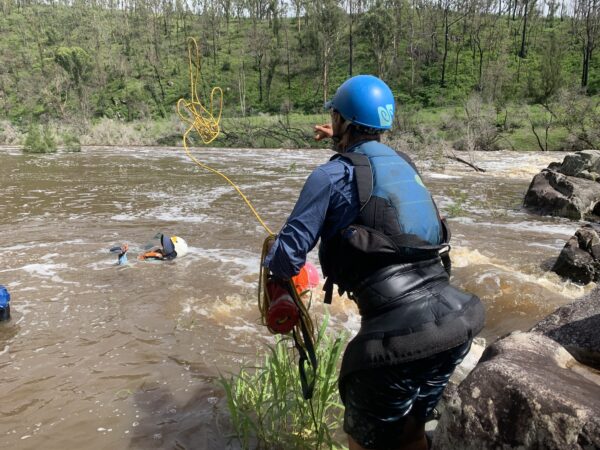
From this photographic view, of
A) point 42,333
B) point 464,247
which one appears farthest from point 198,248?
point 464,247

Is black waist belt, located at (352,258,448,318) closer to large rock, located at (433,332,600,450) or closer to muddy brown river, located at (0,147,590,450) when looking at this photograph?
large rock, located at (433,332,600,450)

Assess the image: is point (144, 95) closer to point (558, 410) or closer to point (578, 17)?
point (578, 17)

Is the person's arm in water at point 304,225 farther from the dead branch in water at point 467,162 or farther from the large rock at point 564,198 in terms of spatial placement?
the dead branch in water at point 467,162

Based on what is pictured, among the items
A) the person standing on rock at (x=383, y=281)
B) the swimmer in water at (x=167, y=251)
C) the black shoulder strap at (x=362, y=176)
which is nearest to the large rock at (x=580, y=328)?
the person standing on rock at (x=383, y=281)

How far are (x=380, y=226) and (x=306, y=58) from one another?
61.8 metres

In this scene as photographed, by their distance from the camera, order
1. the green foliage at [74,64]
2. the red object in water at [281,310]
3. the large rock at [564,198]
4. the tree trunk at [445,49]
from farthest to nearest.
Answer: the green foliage at [74,64]
the tree trunk at [445,49]
the large rock at [564,198]
the red object in water at [281,310]

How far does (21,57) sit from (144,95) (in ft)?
65.0

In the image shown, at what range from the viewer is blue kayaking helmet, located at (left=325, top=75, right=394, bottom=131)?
252 cm

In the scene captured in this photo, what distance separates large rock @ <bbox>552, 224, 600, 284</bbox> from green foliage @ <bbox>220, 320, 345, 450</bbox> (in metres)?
5.39

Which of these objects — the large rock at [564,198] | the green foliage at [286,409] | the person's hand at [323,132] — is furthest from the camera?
the large rock at [564,198]

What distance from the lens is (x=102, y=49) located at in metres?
65.2

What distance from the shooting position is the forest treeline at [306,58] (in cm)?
4994

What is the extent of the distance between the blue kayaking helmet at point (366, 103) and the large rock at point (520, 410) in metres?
1.29

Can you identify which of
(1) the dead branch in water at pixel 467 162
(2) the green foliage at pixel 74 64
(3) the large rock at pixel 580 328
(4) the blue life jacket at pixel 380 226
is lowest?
(1) the dead branch in water at pixel 467 162
